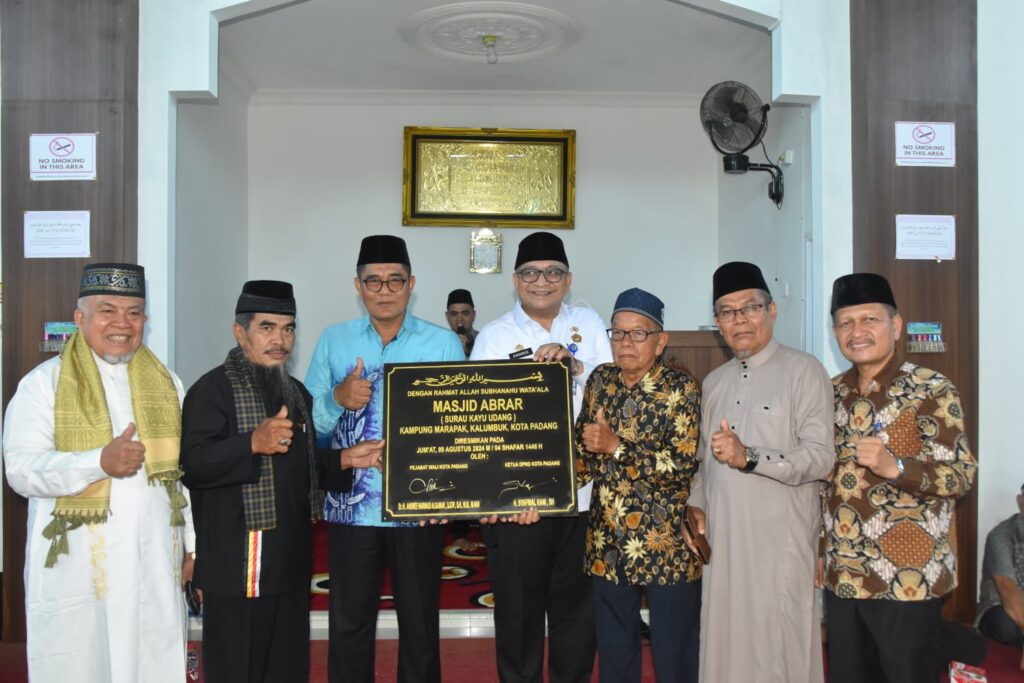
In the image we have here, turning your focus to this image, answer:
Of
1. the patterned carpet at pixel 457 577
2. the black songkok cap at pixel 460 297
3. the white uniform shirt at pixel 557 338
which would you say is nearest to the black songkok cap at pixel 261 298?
the white uniform shirt at pixel 557 338

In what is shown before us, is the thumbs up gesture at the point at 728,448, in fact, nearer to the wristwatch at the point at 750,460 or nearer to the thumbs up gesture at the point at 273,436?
the wristwatch at the point at 750,460

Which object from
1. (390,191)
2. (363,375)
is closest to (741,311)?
(363,375)

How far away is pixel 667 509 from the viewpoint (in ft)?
9.58

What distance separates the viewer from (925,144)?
4.47 metres

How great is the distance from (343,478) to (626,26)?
468 cm

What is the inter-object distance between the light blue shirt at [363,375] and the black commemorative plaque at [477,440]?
7.0 inches

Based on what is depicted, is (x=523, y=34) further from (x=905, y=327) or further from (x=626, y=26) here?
(x=905, y=327)

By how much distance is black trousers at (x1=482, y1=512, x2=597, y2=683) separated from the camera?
3.11 m

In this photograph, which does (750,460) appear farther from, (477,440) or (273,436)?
(273,436)

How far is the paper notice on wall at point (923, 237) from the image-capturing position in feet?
14.6

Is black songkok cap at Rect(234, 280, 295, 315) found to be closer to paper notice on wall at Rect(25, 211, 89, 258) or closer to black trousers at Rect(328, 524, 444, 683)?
black trousers at Rect(328, 524, 444, 683)

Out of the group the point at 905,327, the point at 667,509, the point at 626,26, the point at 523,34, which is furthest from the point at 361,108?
the point at 667,509

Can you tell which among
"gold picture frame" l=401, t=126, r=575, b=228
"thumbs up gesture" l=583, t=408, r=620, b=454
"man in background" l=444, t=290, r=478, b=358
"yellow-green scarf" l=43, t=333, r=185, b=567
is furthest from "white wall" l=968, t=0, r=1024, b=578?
"yellow-green scarf" l=43, t=333, r=185, b=567

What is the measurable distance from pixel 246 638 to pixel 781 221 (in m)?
5.20
